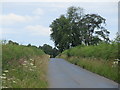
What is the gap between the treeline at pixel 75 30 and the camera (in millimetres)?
93625

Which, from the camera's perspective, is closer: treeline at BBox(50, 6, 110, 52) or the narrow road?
the narrow road

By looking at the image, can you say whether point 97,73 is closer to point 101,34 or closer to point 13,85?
point 13,85

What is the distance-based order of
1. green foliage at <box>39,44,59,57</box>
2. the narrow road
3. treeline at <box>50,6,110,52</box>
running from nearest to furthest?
the narrow road, treeline at <box>50,6,110,52</box>, green foliage at <box>39,44,59,57</box>

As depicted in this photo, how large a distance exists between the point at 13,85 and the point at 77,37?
8317 centimetres

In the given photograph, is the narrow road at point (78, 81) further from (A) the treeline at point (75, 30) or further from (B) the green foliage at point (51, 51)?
(B) the green foliage at point (51, 51)

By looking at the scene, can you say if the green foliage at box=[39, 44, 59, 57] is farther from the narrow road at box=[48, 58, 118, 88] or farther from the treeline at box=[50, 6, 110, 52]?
the narrow road at box=[48, 58, 118, 88]

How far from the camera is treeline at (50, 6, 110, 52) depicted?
93.6 m

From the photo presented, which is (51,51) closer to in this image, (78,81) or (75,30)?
(75,30)

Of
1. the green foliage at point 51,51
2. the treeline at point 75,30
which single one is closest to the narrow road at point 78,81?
the treeline at point 75,30

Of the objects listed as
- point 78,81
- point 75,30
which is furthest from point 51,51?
point 78,81

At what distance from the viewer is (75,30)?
311ft

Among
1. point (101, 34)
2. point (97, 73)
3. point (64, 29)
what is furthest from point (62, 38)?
point (97, 73)

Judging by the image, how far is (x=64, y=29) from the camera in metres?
93.8

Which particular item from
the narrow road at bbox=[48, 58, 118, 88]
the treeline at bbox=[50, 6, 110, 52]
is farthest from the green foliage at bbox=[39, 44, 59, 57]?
the narrow road at bbox=[48, 58, 118, 88]
